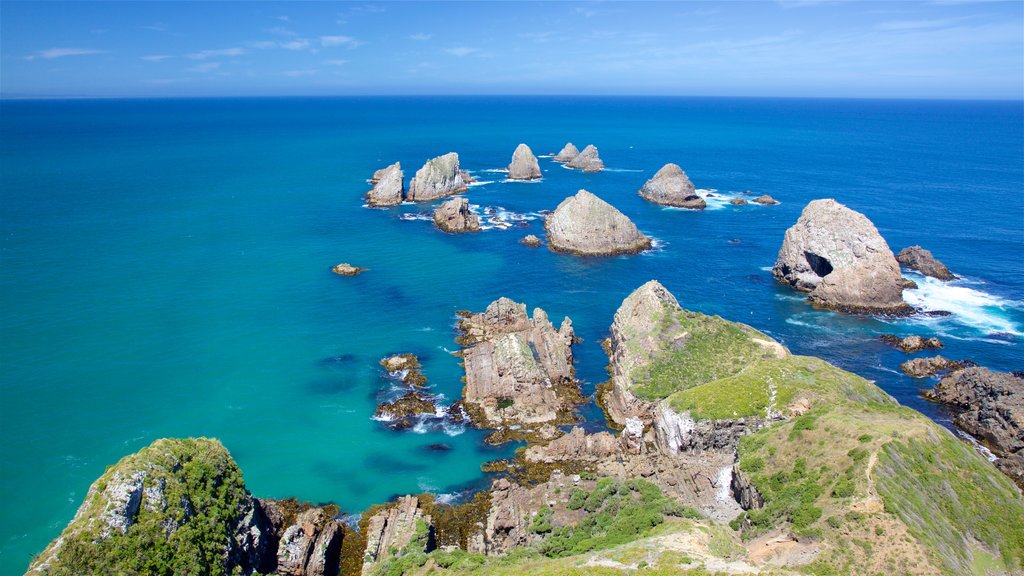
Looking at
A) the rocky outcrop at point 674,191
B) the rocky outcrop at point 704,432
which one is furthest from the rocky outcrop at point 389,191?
the rocky outcrop at point 704,432

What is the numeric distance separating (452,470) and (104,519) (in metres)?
27.6

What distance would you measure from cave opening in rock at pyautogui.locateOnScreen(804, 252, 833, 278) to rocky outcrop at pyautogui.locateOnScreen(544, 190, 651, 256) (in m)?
30.3

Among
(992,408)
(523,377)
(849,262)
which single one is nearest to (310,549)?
(523,377)

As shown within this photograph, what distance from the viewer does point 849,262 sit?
298 feet

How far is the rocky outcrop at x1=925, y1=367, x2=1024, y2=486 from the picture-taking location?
56531mm

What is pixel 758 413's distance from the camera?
1967 inches

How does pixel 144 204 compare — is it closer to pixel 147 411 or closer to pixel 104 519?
pixel 147 411

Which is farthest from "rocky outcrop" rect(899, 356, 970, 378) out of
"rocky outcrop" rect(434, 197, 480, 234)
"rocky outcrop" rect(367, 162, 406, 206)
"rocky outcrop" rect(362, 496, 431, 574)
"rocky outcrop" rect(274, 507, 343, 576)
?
"rocky outcrop" rect(367, 162, 406, 206)

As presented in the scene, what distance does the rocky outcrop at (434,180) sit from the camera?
15275 centimetres

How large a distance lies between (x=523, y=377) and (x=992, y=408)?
48038 mm

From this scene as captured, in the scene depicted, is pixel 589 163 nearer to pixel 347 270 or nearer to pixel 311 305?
pixel 347 270

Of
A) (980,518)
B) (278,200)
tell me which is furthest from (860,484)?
(278,200)

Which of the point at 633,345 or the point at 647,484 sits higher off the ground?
the point at 633,345

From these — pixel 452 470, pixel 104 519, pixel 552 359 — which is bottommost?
pixel 452 470
